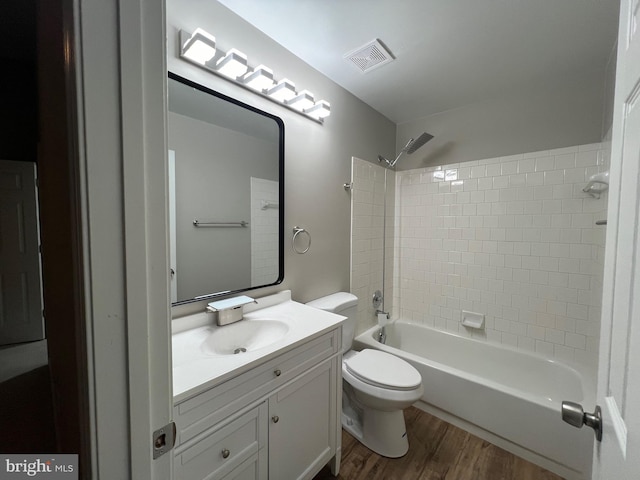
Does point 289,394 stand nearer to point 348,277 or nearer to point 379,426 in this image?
point 379,426

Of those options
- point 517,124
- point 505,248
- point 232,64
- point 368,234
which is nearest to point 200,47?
point 232,64

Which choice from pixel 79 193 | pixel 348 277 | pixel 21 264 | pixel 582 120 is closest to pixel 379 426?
pixel 348 277

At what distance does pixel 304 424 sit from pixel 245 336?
19.2 inches

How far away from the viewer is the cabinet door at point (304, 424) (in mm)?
1072

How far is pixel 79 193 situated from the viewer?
376 millimetres

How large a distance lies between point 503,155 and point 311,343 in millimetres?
2097

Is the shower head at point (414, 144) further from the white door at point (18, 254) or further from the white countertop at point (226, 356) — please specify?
the white door at point (18, 254)

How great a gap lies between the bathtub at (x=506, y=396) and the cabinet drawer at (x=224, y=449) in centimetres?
123

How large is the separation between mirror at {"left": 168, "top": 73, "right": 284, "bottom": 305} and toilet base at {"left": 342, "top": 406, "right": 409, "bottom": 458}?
1.03 meters

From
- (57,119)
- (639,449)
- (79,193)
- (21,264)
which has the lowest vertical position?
(639,449)

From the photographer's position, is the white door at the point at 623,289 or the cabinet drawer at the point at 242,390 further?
A: the cabinet drawer at the point at 242,390

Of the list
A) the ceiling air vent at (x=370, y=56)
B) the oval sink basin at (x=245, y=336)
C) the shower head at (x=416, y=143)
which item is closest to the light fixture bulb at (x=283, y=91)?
the ceiling air vent at (x=370, y=56)

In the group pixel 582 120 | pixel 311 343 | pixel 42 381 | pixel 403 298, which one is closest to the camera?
pixel 42 381

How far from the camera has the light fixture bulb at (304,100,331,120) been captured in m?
1.69
